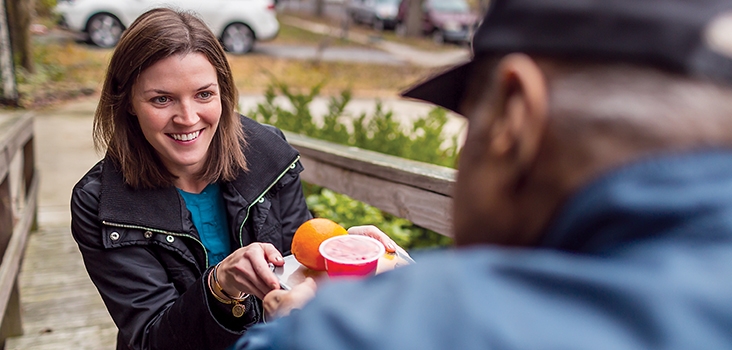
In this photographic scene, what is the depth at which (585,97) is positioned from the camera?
2.04 feet

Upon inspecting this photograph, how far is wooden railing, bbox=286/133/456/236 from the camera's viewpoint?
242 cm

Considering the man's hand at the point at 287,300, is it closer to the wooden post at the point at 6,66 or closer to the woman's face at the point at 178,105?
the woman's face at the point at 178,105

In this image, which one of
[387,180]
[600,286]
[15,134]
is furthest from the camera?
[15,134]

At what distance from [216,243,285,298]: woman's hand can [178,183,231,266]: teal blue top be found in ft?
1.55

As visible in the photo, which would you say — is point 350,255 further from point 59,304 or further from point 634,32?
point 59,304

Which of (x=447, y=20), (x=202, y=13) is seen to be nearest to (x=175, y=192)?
(x=202, y=13)

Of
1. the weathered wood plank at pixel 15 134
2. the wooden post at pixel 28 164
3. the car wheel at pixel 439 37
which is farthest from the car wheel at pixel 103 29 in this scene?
the car wheel at pixel 439 37

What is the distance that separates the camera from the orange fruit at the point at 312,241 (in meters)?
1.43

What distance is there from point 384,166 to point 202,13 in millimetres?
10580

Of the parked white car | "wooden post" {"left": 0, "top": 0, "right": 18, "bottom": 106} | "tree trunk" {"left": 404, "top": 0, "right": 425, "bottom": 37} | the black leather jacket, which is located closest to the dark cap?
the black leather jacket

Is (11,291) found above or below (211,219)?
below

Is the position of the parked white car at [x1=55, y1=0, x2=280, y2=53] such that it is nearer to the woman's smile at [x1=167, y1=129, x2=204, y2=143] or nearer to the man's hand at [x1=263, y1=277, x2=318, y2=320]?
the woman's smile at [x1=167, y1=129, x2=204, y2=143]

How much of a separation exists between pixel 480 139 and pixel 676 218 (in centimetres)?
22

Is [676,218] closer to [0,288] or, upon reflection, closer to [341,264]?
[341,264]
